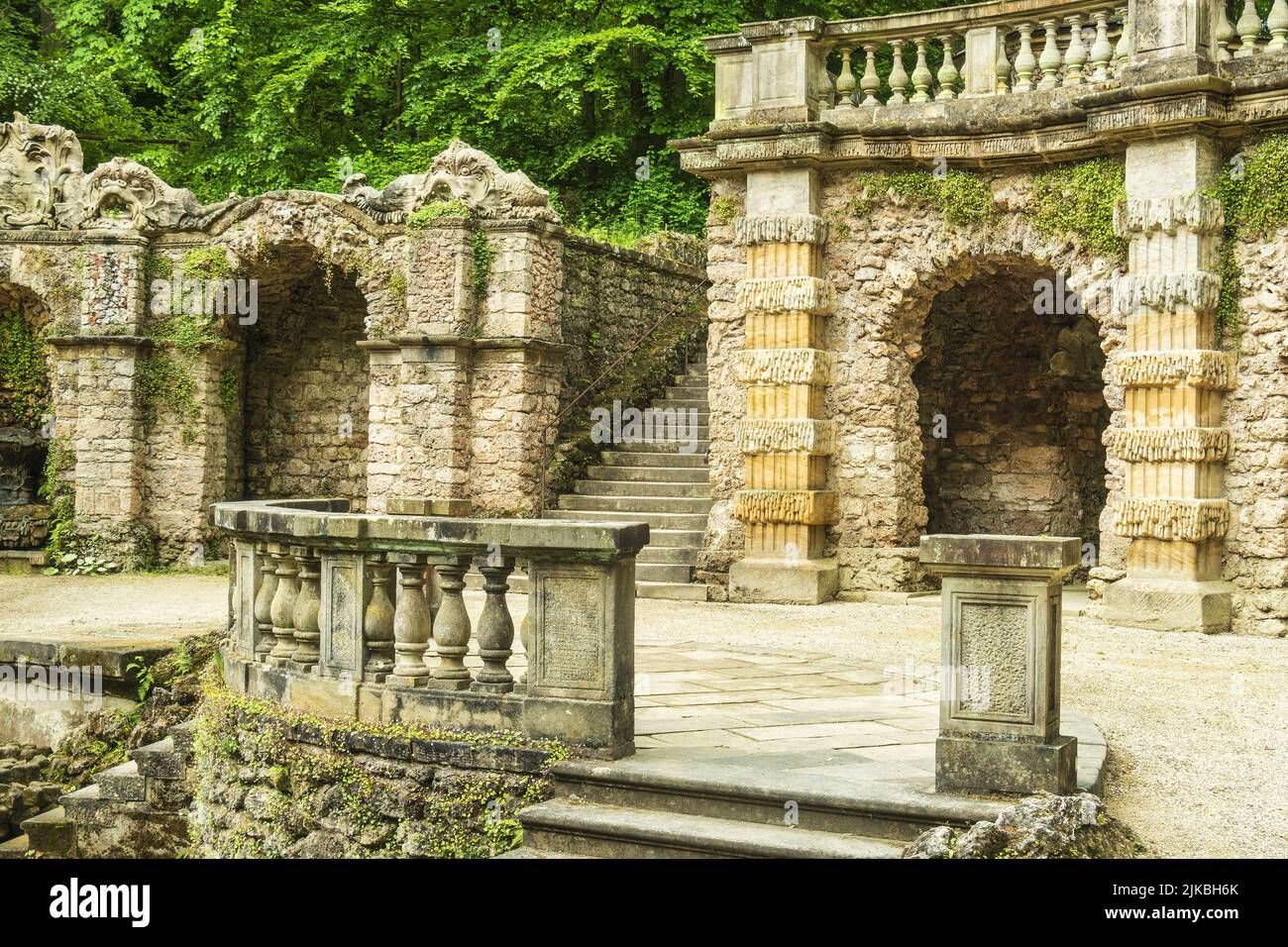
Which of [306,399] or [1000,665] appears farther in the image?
[306,399]

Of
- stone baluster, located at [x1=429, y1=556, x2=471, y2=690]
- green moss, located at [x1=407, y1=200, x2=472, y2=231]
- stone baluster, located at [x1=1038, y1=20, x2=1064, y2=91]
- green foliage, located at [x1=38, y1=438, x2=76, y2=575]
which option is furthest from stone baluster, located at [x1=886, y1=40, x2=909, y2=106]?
green foliage, located at [x1=38, y1=438, x2=76, y2=575]

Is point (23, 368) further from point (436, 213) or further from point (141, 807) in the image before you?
point (141, 807)

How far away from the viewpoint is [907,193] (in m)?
13.4

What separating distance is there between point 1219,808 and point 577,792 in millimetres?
2642

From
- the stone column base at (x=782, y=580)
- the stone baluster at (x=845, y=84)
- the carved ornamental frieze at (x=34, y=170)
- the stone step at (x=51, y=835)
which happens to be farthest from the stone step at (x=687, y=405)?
the stone step at (x=51, y=835)

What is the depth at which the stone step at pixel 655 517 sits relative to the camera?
15.0m

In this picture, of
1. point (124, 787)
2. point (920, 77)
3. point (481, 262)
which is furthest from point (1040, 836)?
point (481, 262)

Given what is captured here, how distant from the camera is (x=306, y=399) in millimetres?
18375

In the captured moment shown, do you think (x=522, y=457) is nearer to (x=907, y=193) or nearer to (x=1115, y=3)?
(x=907, y=193)

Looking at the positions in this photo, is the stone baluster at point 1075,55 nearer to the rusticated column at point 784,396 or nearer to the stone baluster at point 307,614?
the rusticated column at point 784,396

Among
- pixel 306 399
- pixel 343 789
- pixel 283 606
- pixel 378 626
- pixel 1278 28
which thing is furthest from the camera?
pixel 306 399

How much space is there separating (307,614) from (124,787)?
2011 mm

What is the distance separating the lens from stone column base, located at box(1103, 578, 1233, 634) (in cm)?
1158

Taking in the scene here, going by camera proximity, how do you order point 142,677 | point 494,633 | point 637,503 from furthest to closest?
1. point 637,503
2. point 142,677
3. point 494,633
